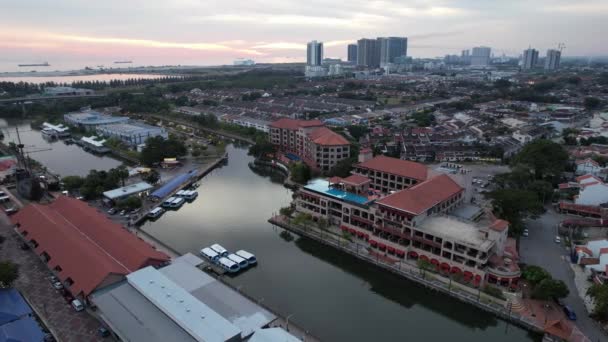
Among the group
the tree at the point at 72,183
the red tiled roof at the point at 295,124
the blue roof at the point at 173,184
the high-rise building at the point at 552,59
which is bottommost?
the blue roof at the point at 173,184

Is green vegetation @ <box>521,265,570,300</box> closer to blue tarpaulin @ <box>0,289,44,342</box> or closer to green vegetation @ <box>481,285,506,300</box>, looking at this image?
green vegetation @ <box>481,285,506,300</box>

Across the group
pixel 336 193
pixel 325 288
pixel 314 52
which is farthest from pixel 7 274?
pixel 314 52

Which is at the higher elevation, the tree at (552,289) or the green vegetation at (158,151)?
the green vegetation at (158,151)

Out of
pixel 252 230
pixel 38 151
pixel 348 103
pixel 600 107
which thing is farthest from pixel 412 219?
pixel 600 107

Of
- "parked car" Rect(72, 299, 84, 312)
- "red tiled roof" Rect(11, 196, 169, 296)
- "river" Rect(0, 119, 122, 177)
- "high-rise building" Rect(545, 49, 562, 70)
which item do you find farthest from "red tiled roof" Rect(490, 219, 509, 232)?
"high-rise building" Rect(545, 49, 562, 70)

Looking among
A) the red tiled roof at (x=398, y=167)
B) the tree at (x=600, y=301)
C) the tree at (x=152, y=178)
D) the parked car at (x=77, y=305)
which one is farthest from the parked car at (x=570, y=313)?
the tree at (x=152, y=178)

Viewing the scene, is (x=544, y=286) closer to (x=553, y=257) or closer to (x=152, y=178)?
(x=553, y=257)

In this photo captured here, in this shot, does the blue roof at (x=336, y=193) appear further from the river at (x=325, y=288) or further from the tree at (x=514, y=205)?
the tree at (x=514, y=205)
